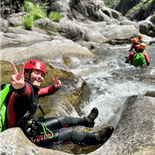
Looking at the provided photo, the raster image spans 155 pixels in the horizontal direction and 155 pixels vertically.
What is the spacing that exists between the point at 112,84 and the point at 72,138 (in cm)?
371

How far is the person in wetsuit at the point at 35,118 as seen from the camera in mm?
1845

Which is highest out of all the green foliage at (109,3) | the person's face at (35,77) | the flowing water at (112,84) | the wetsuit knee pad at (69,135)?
the green foliage at (109,3)

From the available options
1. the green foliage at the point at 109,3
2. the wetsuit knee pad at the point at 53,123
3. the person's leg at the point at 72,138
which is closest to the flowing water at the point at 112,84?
the person's leg at the point at 72,138

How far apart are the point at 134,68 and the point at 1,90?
7111 mm

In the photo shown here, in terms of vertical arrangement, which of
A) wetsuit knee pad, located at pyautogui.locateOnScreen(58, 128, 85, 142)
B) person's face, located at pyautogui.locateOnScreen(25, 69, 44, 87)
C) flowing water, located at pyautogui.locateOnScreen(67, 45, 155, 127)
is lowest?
flowing water, located at pyautogui.locateOnScreen(67, 45, 155, 127)

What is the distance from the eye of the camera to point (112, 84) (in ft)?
18.6

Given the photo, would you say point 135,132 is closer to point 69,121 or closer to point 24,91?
point 69,121

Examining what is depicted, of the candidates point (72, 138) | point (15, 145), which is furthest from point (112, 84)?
point (15, 145)

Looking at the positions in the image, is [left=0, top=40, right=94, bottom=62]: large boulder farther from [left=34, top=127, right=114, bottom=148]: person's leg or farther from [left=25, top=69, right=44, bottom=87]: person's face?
[left=34, top=127, right=114, bottom=148]: person's leg

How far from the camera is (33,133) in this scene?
2.18 metres

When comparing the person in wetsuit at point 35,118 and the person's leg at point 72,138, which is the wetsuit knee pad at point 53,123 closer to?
the person in wetsuit at point 35,118

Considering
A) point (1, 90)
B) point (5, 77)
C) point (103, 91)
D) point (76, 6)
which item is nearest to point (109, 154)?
point (1, 90)

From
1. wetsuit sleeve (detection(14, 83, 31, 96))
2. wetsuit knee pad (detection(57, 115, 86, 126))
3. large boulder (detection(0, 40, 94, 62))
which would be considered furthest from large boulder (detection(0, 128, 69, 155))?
large boulder (detection(0, 40, 94, 62))

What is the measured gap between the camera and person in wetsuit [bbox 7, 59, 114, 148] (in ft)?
6.05
